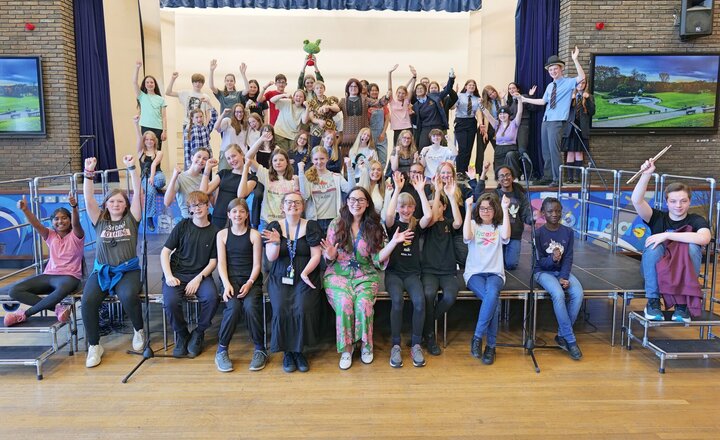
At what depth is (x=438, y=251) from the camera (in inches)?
168

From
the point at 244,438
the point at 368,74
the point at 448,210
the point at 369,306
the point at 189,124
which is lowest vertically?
the point at 244,438

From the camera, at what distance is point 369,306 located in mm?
3924

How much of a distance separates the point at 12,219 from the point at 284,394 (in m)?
5.24

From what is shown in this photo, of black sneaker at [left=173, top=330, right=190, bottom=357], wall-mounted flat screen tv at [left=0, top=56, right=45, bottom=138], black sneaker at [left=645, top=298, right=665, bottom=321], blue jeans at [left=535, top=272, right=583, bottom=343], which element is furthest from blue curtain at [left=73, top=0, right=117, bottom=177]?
black sneaker at [left=645, top=298, right=665, bottom=321]

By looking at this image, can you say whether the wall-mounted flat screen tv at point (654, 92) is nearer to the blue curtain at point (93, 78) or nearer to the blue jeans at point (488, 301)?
the blue jeans at point (488, 301)

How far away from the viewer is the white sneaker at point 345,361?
12.7ft

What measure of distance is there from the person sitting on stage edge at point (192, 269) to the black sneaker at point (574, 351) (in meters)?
2.54

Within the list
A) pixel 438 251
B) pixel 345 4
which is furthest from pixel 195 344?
pixel 345 4

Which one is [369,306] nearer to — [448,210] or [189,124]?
[448,210]

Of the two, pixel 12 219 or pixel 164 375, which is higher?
pixel 12 219

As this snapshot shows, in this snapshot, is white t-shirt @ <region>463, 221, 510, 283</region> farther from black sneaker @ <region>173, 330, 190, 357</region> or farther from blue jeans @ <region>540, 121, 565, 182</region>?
blue jeans @ <region>540, 121, 565, 182</region>

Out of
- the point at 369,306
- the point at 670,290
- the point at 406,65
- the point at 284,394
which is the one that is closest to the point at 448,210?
the point at 369,306

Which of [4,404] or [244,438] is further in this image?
[4,404]

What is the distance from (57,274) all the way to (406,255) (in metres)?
2.60
